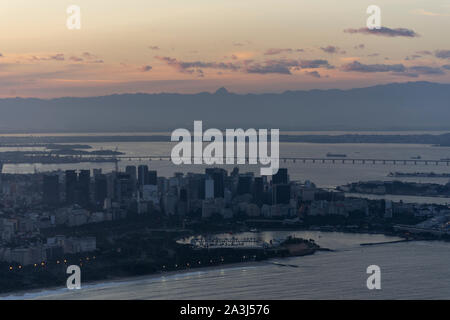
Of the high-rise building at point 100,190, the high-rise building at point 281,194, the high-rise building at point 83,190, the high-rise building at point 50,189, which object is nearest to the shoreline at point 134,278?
the high-rise building at point 281,194

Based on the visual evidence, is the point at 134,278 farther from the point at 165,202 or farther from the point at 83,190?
the point at 83,190

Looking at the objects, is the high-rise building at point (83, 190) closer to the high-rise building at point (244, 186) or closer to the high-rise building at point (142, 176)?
the high-rise building at point (142, 176)

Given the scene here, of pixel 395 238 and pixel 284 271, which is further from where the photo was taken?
pixel 395 238

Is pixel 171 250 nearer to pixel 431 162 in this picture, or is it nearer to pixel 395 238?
pixel 395 238

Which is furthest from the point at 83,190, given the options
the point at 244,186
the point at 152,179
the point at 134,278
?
the point at 134,278

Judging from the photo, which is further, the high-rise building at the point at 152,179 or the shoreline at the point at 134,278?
the high-rise building at the point at 152,179
